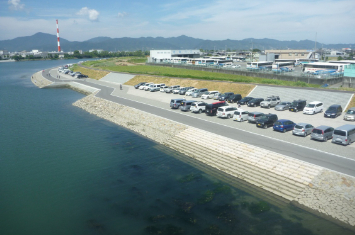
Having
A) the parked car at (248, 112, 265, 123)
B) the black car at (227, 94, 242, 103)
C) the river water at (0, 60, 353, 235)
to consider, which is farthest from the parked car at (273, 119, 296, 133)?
the black car at (227, 94, 242, 103)

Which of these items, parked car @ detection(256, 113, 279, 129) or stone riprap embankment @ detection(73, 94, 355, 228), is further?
parked car @ detection(256, 113, 279, 129)

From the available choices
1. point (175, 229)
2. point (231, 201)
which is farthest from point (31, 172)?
point (231, 201)

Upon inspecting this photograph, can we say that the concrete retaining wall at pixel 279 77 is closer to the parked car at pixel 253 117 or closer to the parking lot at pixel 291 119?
the parking lot at pixel 291 119

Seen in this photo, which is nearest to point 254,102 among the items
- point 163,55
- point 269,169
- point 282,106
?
point 282,106

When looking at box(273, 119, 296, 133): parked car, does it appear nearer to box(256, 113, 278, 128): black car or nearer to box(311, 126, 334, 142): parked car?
box(256, 113, 278, 128): black car

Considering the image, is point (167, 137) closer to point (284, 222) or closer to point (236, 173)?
point (236, 173)
